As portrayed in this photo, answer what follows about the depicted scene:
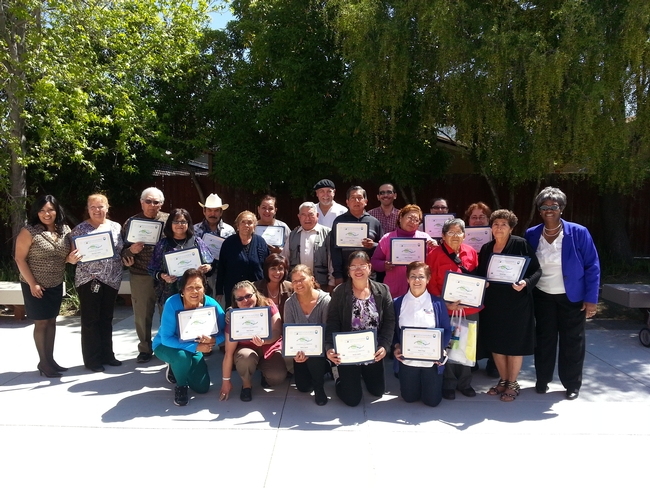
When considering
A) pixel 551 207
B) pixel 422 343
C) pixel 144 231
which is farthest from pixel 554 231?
pixel 144 231

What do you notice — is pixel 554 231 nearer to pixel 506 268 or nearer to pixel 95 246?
pixel 506 268

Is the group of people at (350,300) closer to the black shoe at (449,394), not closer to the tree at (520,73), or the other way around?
the black shoe at (449,394)

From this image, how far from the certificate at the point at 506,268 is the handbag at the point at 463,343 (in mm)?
474

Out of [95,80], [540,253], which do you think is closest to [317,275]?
[540,253]

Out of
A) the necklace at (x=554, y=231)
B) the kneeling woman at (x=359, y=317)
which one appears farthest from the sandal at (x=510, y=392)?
the necklace at (x=554, y=231)

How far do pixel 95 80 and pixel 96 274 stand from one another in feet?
16.7

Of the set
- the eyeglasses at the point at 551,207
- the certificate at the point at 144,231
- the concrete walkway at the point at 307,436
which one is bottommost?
the concrete walkway at the point at 307,436

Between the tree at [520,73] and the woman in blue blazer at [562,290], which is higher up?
the tree at [520,73]

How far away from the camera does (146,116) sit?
35.4ft

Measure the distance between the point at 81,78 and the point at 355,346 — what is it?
7.26m

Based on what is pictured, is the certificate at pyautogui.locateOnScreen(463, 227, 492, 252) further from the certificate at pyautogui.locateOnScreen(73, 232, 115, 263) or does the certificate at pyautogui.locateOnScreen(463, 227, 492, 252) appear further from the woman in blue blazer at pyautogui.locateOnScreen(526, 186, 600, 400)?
the certificate at pyautogui.locateOnScreen(73, 232, 115, 263)

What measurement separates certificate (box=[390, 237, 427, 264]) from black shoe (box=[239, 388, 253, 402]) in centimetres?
194

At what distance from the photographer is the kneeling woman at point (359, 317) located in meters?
4.77

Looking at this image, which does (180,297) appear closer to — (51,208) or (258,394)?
(258,394)
